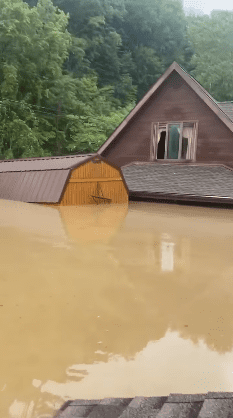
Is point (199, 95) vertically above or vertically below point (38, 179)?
above

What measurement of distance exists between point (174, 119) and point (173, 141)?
1075mm

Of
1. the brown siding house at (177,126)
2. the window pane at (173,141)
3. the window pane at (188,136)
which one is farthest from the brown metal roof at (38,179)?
the window pane at (188,136)

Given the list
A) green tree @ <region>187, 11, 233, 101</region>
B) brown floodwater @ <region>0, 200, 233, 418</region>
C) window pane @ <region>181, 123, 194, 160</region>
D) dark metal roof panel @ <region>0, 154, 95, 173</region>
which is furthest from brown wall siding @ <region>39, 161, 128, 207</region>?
green tree @ <region>187, 11, 233, 101</region>

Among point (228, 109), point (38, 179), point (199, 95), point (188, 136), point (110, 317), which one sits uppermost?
point (199, 95)

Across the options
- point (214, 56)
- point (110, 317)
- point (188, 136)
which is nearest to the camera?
point (110, 317)

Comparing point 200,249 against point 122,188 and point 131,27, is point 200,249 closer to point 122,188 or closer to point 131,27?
point 122,188

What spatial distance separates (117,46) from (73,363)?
46018 millimetres

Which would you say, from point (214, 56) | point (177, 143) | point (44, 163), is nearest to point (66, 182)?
point (44, 163)

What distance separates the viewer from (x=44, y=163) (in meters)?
21.2

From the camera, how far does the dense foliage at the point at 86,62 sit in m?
32.9

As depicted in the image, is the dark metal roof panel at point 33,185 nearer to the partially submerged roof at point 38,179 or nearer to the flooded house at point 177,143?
the partially submerged roof at point 38,179

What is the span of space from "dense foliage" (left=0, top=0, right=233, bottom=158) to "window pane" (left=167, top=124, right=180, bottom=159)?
12.9 metres

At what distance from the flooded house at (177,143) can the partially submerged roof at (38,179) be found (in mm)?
2462

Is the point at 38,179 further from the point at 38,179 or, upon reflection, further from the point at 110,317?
the point at 110,317
